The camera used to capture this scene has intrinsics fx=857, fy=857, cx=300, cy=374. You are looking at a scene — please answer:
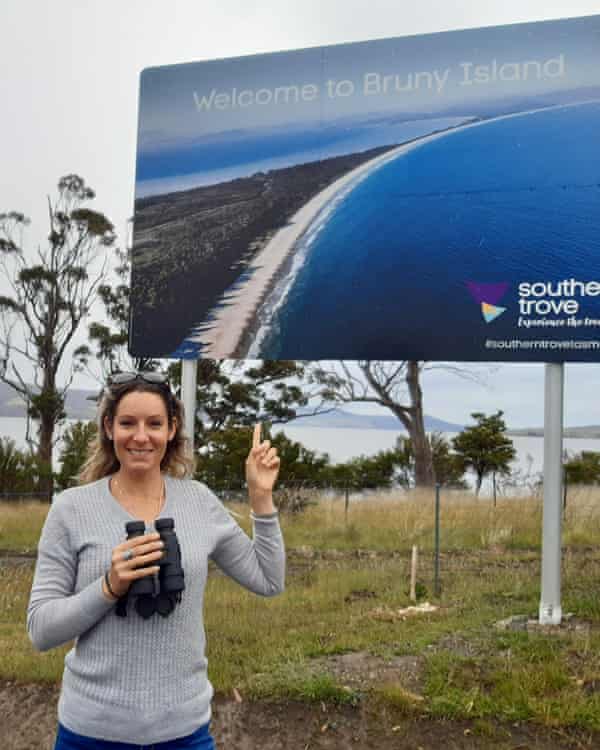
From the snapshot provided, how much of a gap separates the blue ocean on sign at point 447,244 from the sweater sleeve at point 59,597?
3.77 m

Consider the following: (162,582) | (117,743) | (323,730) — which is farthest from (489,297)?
(117,743)

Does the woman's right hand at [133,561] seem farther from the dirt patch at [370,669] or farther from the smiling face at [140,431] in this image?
the dirt patch at [370,669]

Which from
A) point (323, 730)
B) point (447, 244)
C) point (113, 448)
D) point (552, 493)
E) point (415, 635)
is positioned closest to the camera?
point (113, 448)

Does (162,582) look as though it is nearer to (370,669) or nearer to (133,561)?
(133,561)

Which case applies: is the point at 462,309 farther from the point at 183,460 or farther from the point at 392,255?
the point at 183,460

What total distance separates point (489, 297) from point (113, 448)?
3.71 metres

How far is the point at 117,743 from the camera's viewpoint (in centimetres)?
214

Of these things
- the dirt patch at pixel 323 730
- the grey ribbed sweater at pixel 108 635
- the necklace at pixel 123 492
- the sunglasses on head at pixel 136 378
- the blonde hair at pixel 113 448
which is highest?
the sunglasses on head at pixel 136 378

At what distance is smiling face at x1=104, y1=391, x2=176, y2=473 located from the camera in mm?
2326

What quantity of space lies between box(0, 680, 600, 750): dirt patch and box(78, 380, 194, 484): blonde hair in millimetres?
2207

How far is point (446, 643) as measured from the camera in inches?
207

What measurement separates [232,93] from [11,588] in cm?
454

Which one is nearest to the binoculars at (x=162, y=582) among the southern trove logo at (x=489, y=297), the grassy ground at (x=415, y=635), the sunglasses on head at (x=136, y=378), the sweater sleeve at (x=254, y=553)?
the sweater sleeve at (x=254, y=553)

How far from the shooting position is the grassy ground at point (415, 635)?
4.37m
